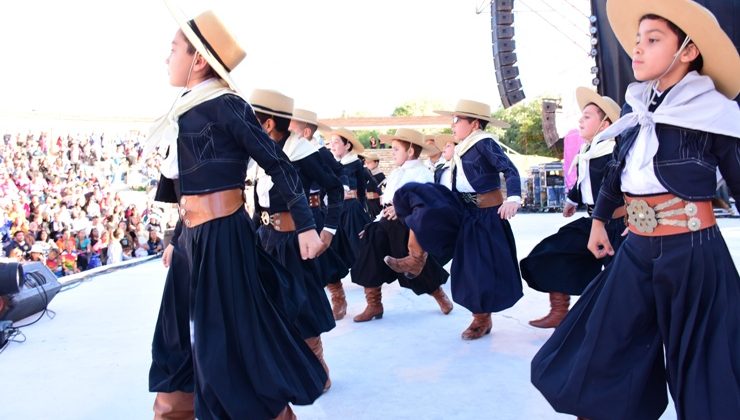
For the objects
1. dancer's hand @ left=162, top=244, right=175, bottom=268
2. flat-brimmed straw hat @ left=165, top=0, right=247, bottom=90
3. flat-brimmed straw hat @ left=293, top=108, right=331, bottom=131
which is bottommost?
dancer's hand @ left=162, top=244, right=175, bottom=268

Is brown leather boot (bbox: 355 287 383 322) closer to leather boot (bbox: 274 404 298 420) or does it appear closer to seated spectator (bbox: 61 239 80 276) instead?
leather boot (bbox: 274 404 298 420)

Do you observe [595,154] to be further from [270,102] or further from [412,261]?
[270,102]

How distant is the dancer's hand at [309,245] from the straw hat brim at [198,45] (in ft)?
2.17

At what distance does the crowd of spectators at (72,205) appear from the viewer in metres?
12.1

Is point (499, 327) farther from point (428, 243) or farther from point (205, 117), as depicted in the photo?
point (205, 117)

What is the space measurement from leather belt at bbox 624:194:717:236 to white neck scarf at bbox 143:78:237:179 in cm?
168

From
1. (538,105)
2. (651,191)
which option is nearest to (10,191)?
(651,191)

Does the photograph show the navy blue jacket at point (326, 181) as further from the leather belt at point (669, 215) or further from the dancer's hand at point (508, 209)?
the leather belt at point (669, 215)

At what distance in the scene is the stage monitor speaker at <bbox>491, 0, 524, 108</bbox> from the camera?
1283 cm

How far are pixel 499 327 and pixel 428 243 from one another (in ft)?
3.00

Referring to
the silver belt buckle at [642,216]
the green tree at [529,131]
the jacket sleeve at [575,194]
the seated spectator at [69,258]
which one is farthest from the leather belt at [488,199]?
the green tree at [529,131]

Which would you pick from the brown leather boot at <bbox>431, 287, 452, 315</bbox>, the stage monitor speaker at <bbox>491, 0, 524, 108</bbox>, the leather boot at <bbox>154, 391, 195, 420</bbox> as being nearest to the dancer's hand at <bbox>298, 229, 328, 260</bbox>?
the leather boot at <bbox>154, 391, 195, 420</bbox>

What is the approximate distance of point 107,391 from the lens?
12.8 ft

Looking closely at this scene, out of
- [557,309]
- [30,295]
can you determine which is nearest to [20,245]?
[30,295]
